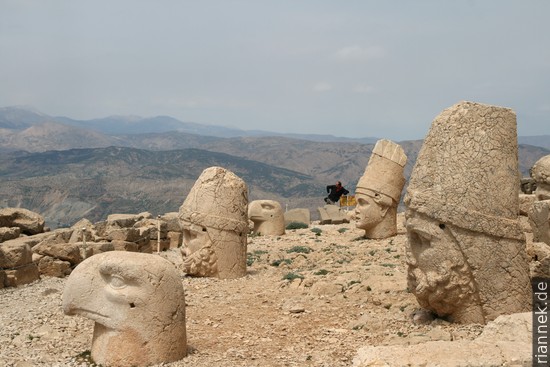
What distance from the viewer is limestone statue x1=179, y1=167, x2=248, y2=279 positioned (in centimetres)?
1208

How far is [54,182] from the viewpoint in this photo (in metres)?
50.0

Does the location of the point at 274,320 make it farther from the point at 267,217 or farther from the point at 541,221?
the point at 267,217

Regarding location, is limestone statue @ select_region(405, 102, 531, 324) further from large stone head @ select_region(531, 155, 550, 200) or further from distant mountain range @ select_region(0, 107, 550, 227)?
distant mountain range @ select_region(0, 107, 550, 227)

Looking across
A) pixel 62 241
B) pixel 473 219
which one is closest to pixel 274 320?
Answer: pixel 473 219

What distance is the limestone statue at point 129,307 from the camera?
6973 millimetres

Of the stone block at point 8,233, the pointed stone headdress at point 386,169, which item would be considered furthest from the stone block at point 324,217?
the stone block at point 8,233

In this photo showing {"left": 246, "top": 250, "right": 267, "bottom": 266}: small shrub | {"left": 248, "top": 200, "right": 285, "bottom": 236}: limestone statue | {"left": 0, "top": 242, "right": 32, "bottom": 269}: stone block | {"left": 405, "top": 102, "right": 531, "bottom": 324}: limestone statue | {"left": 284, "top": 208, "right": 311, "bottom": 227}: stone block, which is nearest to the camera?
{"left": 405, "top": 102, "right": 531, "bottom": 324}: limestone statue

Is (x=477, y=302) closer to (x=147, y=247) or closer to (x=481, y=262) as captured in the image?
(x=481, y=262)

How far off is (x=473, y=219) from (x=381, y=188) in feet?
28.6

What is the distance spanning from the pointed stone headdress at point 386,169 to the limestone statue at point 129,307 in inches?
372

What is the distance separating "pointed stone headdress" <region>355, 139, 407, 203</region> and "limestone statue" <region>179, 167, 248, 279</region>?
4723mm

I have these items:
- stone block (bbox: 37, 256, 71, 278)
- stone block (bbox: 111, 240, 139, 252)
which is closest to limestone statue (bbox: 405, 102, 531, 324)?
stone block (bbox: 37, 256, 71, 278)

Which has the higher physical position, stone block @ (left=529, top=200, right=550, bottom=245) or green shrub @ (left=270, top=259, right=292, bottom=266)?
stone block @ (left=529, top=200, right=550, bottom=245)

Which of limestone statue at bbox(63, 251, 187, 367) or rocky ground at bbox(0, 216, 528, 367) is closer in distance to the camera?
limestone statue at bbox(63, 251, 187, 367)
